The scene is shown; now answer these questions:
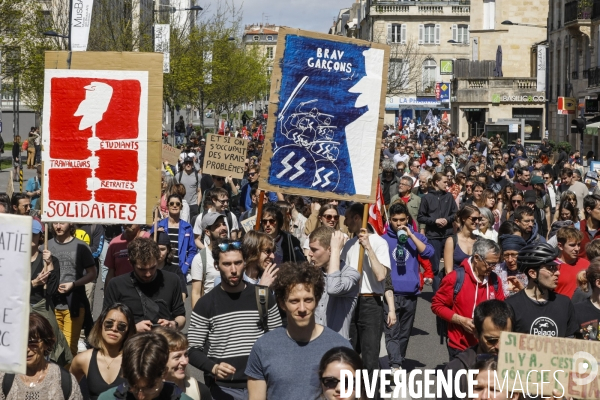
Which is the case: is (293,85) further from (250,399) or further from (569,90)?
(569,90)

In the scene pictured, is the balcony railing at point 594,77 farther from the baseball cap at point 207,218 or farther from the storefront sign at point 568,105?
the baseball cap at point 207,218

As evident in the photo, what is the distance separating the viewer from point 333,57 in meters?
8.30

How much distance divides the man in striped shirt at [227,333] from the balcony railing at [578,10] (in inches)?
1641

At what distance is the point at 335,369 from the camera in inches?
191

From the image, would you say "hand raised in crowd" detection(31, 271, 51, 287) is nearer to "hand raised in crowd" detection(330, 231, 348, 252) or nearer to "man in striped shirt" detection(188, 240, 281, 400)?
"man in striped shirt" detection(188, 240, 281, 400)

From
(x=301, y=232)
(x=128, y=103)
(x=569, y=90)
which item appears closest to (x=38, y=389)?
(x=128, y=103)

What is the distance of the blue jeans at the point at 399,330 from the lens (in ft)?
31.9

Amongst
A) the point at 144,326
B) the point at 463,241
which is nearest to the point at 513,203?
the point at 463,241

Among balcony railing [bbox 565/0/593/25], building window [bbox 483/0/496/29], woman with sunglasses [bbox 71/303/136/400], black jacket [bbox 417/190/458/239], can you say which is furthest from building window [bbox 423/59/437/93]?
woman with sunglasses [bbox 71/303/136/400]

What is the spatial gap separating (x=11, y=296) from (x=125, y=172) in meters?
3.36

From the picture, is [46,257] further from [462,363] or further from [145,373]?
[462,363]

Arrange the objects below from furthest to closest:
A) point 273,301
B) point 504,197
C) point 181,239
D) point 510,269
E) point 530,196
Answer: point 530,196, point 504,197, point 181,239, point 510,269, point 273,301

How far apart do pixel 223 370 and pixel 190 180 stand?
35.6 ft

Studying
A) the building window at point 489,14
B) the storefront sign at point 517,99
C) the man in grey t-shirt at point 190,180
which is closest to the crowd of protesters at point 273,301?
the man in grey t-shirt at point 190,180
